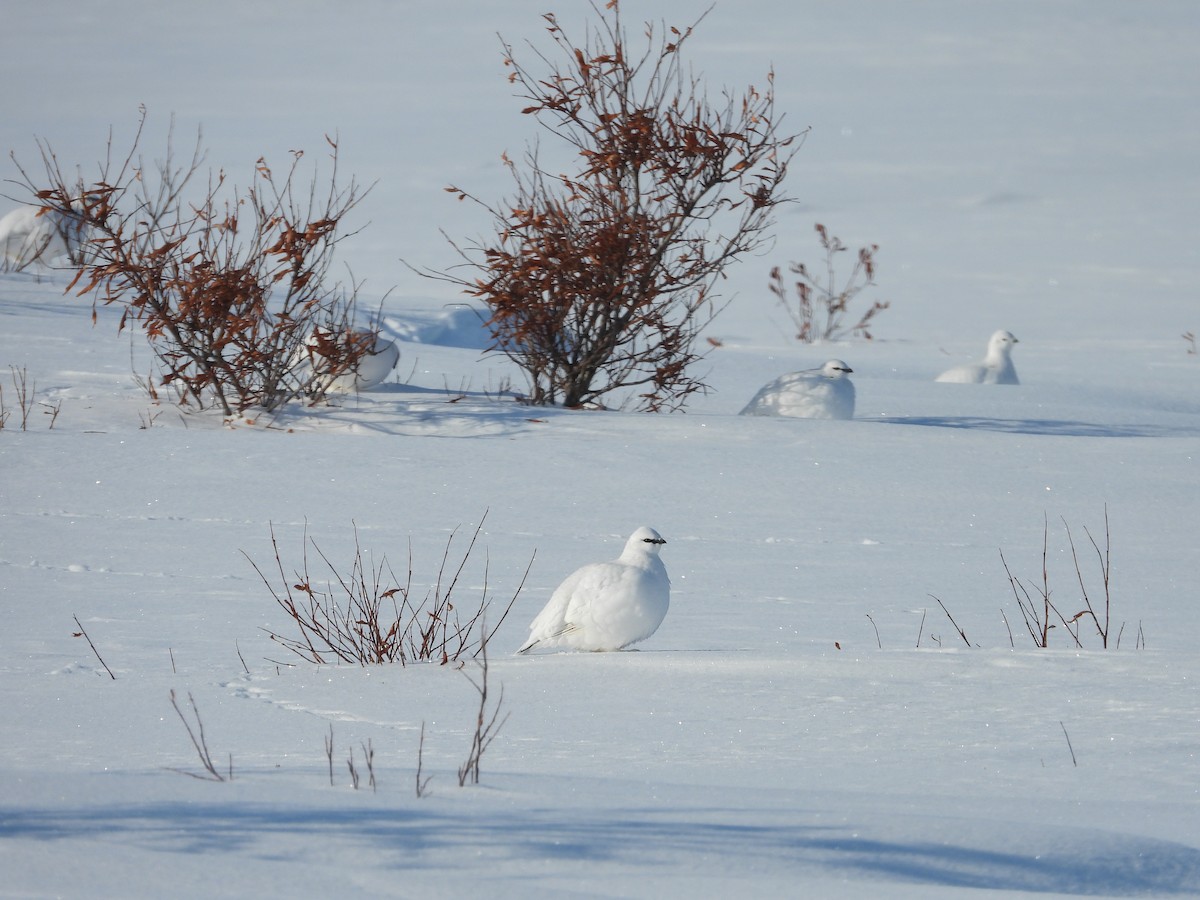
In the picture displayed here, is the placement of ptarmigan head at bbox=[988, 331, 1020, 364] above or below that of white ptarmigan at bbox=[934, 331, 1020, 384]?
above

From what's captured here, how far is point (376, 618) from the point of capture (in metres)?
4.19

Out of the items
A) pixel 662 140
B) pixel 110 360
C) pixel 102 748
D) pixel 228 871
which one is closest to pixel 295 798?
pixel 228 871

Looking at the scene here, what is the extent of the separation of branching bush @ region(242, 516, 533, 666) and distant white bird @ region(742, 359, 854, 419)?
428 centimetres

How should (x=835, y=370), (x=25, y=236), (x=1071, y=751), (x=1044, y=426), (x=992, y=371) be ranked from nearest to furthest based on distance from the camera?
1. (x=1071, y=751)
2. (x=835, y=370)
3. (x=1044, y=426)
4. (x=992, y=371)
5. (x=25, y=236)

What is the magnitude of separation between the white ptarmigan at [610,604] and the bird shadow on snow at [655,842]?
1.53 meters

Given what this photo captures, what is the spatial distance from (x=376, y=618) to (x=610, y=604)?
74 cm

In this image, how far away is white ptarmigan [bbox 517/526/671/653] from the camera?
389 centimetres

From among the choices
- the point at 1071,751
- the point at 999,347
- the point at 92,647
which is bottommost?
the point at 92,647

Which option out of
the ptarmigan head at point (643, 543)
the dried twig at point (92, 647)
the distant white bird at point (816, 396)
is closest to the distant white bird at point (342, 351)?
the distant white bird at point (816, 396)

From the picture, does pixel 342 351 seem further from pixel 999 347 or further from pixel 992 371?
pixel 999 347

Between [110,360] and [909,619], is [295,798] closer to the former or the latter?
[909,619]

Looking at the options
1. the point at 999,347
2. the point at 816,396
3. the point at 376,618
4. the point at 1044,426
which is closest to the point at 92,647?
the point at 376,618

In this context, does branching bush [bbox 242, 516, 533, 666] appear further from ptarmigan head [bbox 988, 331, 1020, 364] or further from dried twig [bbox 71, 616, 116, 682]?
ptarmigan head [bbox 988, 331, 1020, 364]

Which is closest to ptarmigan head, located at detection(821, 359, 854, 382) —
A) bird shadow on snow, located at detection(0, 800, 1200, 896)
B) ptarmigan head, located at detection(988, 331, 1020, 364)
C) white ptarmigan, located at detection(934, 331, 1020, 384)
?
white ptarmigan, located at detection(934, 331, 1020, 384)
